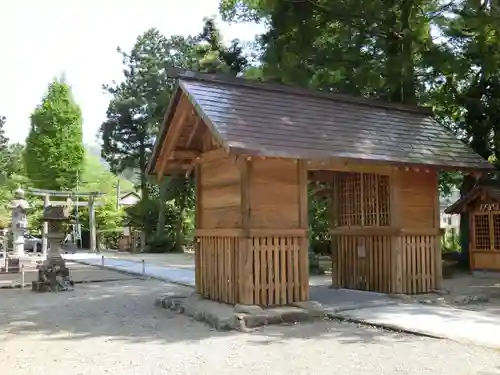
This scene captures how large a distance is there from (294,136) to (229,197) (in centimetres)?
165

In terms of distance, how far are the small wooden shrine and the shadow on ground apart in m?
11.5

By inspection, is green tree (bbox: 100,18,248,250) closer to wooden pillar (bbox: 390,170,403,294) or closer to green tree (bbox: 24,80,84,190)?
green tree (bbox: 24,80,84,190)

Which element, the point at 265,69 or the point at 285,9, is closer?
the point at 285,9

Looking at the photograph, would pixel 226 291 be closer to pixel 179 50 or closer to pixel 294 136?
pixel 294 136

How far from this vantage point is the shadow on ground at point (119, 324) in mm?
7770

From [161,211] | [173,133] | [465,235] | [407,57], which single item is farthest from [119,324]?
[161,211]

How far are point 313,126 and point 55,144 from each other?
41.5 meters

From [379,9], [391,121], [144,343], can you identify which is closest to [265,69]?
[379,9]

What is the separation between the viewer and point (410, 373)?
559cm

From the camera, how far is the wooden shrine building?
900 cm

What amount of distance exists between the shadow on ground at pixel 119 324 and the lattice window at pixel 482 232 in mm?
11814

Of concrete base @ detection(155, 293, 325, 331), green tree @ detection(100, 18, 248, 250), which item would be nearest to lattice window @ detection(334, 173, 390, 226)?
concrete base @ detection(155, 293, 325, 331)

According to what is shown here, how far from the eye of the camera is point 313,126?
9.93 metres

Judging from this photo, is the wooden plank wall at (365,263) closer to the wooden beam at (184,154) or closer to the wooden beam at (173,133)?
the wooden beam at (184,154)
